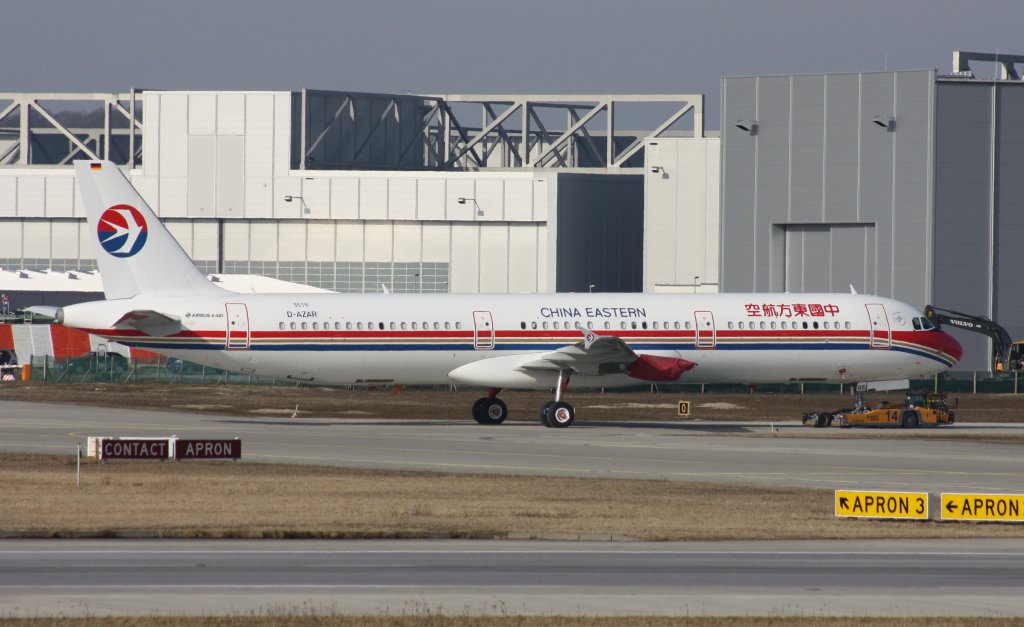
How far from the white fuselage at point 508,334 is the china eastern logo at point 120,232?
1776 millimetres

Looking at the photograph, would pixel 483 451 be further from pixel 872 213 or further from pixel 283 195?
pixel 283 195

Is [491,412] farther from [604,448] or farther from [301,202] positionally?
[301,202]

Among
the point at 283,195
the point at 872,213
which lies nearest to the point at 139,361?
the point at 283,195

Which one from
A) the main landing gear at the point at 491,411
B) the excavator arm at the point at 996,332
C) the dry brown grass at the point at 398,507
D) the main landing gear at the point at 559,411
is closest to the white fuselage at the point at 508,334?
the main landing gear at the point at 559,411

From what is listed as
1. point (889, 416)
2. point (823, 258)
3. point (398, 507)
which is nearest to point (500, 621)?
point (398, 507)

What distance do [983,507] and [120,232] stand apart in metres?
33.1

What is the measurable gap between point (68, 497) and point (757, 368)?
2925 cm

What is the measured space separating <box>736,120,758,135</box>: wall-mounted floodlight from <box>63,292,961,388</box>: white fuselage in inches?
1610

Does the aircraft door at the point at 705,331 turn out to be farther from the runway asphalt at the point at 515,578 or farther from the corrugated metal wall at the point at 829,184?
the corrugated metal wall at the point at 829,184

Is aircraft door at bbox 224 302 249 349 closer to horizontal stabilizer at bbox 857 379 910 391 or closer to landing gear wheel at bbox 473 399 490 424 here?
landing gear wheel at bbox 473 399 490 424

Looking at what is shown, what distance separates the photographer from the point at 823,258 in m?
93.5

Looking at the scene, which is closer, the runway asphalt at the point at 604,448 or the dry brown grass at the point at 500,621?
the dry brown grass at the point at 500,621

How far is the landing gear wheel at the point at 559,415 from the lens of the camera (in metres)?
51.9

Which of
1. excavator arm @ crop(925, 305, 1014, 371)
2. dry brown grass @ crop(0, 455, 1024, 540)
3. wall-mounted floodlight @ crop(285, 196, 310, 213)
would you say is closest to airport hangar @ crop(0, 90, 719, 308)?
wall-mounted floodlight @ crop(285, 196, 310, 213)
